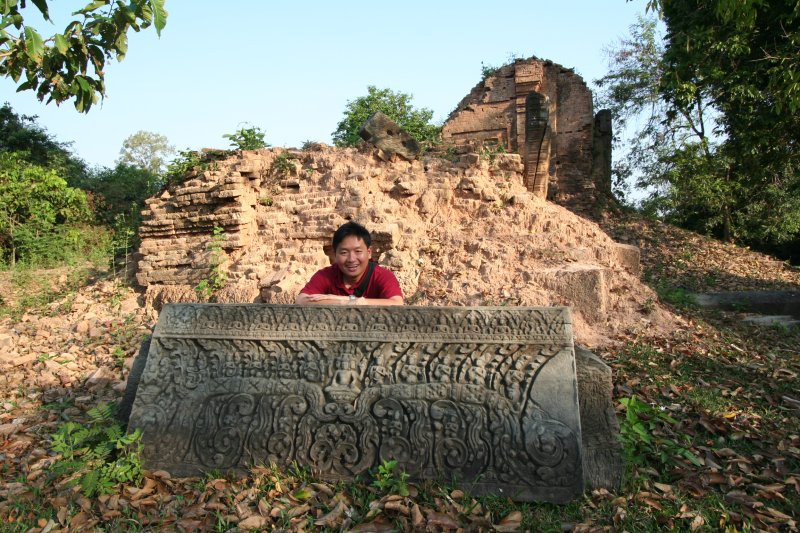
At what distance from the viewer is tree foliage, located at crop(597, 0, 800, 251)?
6.61m

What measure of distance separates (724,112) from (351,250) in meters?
A: 8.77

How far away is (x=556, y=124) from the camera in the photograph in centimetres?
1402

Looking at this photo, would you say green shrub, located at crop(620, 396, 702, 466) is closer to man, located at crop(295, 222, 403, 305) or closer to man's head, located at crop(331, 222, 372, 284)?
man, located at crop(295, 222, 403, 305)

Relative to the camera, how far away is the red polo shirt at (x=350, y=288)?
131 inches

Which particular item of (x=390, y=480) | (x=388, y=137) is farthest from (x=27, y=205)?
(x=390, y=480)

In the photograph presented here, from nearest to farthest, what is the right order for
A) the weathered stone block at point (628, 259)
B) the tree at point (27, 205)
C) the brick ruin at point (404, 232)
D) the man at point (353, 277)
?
the man at point (353, 277) < the brick ruin at point (404, 232) < the weathered stone block at point (628, 259) < the tree at point (27, 205)

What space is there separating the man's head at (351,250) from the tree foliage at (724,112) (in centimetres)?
362

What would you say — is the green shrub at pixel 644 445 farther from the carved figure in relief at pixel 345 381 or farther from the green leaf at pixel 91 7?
the green leaf at pixel 91 7

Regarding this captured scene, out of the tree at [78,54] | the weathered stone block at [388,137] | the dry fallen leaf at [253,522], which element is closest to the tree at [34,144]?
the weathered stone block at [388,137]

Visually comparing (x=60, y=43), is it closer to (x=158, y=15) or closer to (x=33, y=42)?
(x=33, y=42)

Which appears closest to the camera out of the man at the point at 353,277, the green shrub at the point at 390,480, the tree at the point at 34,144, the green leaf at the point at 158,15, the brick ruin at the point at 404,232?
the green shrub at the point at 390,480

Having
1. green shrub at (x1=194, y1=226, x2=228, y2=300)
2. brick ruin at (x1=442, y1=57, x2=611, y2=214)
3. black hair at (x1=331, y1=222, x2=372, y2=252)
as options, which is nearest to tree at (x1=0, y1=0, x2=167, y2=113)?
black hair at (x1=331, y1=222, x2=372, y2=252)

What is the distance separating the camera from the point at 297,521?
7.97ft

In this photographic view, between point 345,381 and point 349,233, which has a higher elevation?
point 349,233
